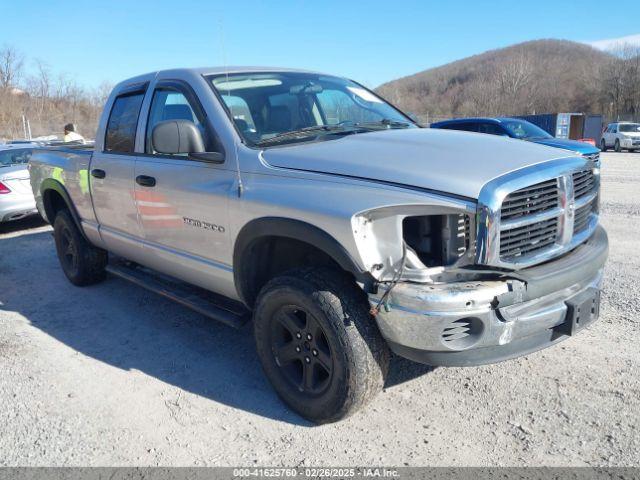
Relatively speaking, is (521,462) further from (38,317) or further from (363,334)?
(38,317)

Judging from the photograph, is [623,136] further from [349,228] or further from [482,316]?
[349,228]

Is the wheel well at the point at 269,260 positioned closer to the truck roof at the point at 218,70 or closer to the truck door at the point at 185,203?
the truck door at the point at 185,203

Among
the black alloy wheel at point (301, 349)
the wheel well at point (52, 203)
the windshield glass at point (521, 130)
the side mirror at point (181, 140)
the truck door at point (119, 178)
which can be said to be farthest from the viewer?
the windshield glass at point (521, 130)

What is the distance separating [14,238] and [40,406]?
20.2 feet

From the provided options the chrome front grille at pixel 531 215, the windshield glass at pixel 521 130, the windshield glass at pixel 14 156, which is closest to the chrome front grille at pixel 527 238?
the chrome front grille at pixel 531 215

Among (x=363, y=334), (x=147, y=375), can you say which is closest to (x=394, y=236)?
(x=363, y=334)

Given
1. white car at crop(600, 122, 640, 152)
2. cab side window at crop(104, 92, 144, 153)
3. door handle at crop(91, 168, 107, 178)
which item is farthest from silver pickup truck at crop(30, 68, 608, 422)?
white car at crop(600, 122, 640, 152)

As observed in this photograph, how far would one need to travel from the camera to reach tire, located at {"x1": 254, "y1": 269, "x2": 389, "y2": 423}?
2.76m

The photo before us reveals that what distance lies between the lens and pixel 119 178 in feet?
14.4

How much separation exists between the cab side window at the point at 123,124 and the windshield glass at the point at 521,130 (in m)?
10.7

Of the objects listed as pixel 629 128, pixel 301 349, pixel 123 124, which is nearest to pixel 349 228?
pixel 301 349

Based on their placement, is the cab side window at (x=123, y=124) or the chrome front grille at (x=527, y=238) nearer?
the chrome front grille at (x=527, y=238)

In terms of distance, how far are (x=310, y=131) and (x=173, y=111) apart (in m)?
1.20

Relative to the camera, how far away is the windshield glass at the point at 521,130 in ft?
43.2
